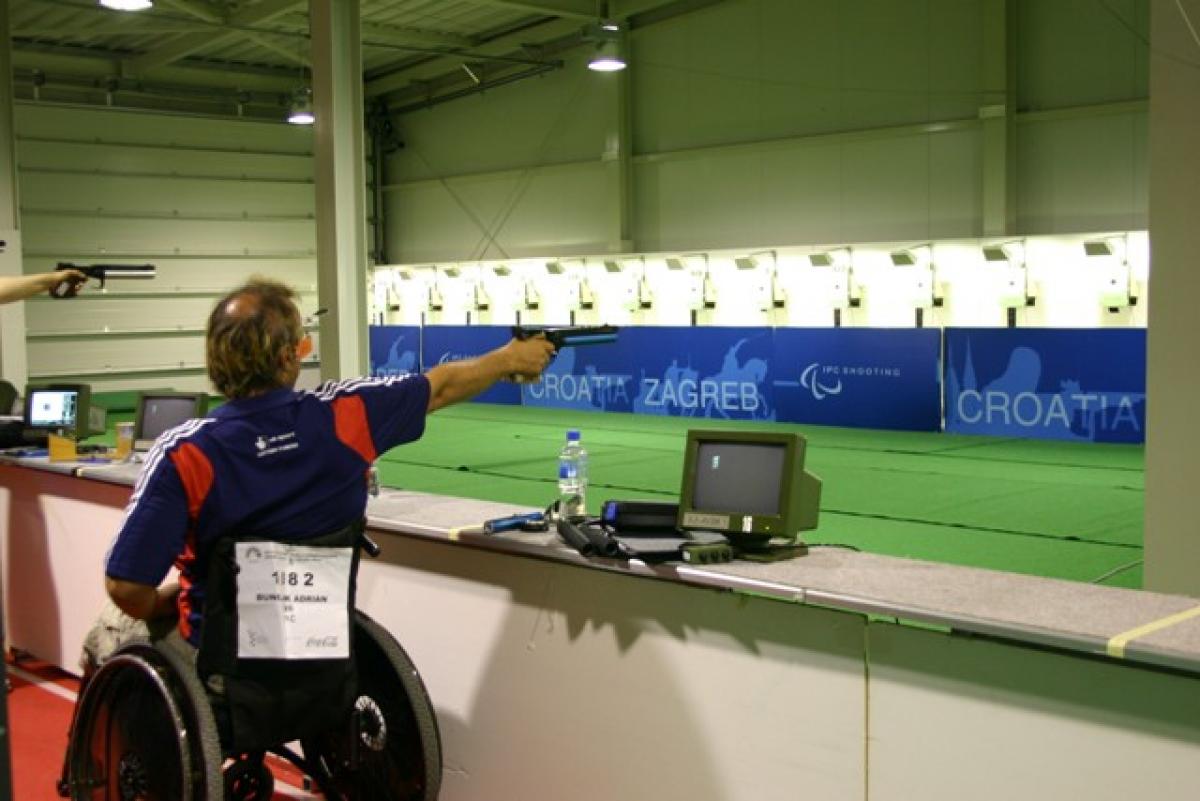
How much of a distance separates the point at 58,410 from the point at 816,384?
911cm

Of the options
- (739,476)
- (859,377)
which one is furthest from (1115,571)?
(859,377)

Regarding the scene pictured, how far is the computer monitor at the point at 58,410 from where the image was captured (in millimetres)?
6469

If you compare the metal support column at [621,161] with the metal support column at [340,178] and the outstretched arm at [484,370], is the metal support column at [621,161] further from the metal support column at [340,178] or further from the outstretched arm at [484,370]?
the outstretched arm at [484,370]

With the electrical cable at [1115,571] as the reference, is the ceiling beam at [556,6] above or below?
above

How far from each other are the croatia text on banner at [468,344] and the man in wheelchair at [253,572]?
46.7 ft

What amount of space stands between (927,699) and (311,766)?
5.62 feet

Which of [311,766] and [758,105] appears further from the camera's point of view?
[758,105]

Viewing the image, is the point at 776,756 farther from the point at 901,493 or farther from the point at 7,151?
the point at 7,151

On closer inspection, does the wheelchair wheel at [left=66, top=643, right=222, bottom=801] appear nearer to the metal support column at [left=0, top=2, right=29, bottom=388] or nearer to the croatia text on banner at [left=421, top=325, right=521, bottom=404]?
the metal support column at [left=0, top=2, right=29, bottom=388]

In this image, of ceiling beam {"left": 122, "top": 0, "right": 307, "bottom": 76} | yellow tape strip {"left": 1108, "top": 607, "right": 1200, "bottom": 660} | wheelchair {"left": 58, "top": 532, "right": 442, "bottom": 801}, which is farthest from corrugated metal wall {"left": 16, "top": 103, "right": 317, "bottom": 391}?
yellow tape strip {"left": 1108, "top": 607, "right": 1200, "bottom": 660}

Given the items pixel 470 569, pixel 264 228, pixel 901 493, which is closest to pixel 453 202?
pixel 264 228

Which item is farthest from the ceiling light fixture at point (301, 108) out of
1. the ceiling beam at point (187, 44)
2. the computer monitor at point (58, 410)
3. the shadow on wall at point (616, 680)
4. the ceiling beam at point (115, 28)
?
the shadow on wall at point (616, 680)

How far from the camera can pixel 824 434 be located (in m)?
13.2

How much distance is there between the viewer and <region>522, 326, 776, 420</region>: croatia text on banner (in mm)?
14609
